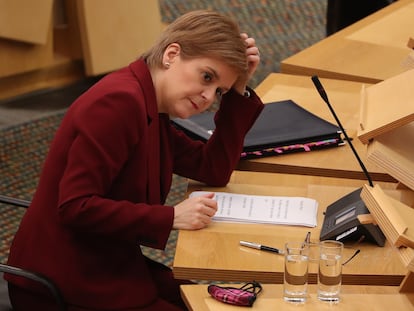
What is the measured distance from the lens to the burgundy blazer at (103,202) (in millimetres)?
1704

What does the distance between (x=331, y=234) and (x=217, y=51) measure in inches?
17.2

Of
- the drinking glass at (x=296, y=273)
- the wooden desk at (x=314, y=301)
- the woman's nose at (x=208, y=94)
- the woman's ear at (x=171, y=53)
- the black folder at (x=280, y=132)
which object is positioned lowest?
the black folder at (x=280, y=132)

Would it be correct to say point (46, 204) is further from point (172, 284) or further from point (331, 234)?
point (331, 234)

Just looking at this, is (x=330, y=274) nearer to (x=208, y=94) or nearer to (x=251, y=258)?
(x=251, y=258)

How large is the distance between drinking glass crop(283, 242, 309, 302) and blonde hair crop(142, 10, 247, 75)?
0.49 metres

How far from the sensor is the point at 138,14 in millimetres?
4562

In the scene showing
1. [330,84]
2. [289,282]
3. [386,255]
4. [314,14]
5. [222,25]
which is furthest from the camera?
[314,14]

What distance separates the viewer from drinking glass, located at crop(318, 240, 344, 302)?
148cm

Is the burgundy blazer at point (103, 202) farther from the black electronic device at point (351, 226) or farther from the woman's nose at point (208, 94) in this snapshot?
the black electronic device at point (351, 226)

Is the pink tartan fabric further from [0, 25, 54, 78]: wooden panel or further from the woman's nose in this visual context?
[0, 25, 54, 78]: wooden panel

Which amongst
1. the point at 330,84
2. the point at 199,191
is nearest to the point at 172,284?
the point at 199,191

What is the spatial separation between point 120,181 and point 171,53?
288 mm

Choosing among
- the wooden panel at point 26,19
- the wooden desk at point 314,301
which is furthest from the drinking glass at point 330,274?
the wooden panel at point 26,19

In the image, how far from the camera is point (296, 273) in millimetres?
1486
